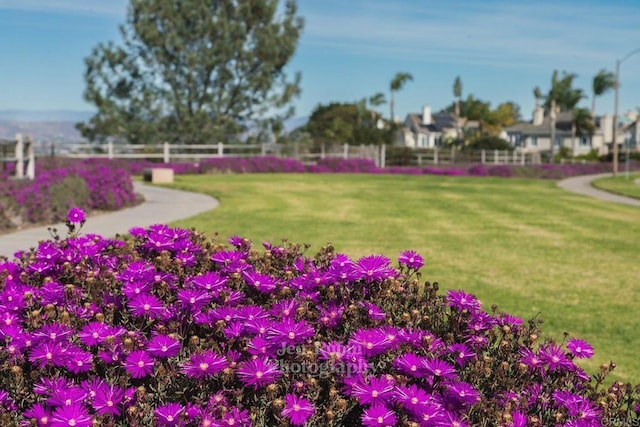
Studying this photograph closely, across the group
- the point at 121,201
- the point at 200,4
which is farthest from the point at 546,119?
the point at 121,201

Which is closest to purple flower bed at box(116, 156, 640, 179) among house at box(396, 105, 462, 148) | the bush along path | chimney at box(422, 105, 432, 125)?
the bush along path

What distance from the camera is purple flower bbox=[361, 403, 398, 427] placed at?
2.06 metres

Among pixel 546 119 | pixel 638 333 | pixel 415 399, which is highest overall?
pixel 546 119

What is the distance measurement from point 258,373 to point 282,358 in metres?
0.24

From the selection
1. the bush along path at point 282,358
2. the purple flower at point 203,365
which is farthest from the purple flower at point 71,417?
the purple flower at point 203,365

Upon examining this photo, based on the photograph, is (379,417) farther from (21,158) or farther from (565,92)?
(565,92)

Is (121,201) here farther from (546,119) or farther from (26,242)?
(546,119)

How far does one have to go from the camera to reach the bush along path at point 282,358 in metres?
2.18

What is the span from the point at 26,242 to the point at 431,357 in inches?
395

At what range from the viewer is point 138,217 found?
Result: 49.1 feet

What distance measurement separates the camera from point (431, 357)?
8.06ft

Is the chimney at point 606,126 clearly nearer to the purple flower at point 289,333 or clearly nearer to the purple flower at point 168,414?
the purple flower at point 289,333
